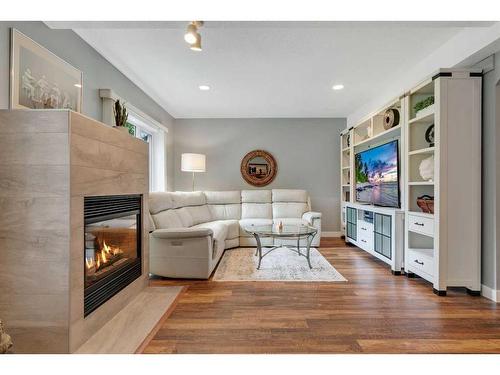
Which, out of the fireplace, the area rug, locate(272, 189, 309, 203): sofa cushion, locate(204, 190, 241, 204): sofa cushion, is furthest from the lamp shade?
the fireplace

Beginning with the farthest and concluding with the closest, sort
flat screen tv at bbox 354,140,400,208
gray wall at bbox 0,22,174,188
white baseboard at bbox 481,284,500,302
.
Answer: flat screen tv at bbox 354,140,400,208, white baseboard at bbox 481,284,500,302, gray wall at bbox 0,22,174,188

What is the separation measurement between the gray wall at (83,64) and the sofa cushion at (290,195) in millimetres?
2743

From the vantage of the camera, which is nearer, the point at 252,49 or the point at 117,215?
the point at 117,215

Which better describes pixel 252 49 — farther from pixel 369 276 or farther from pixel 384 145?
pixel 369 276

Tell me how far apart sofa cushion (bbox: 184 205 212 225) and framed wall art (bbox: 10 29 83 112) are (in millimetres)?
2488

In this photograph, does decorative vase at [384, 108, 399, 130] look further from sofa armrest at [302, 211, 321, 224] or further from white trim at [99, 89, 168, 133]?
white trim at [99, 89, 168, 133]

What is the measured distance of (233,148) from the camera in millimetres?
5414

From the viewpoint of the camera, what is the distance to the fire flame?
Result: 1.84m

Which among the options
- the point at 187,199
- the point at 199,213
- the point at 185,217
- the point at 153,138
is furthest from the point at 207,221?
the point at 153,138

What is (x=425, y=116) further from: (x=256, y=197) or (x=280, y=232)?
(x=256, y=197)

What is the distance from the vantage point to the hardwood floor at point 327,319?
65.3 inches
